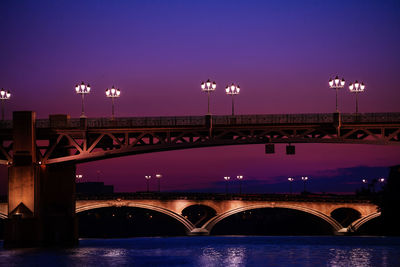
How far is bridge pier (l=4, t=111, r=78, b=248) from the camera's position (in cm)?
7675

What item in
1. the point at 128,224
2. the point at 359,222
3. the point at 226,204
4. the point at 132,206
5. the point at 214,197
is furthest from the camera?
the point at 128,224

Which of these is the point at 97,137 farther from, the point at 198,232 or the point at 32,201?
the point at 198,232

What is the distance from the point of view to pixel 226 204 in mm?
121188

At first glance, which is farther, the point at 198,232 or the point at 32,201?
→ the point at 198,232

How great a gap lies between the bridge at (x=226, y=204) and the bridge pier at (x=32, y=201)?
1405 inches

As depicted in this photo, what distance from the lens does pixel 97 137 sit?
8144 centimetres

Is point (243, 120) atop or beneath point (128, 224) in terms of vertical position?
atop

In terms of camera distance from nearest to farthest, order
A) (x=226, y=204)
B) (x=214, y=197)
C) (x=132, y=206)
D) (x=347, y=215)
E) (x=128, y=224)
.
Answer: (x=132, y=206)
(x=226, y=204)
(x=214, y=197)
(x=347, y=215)
(x=128, y=224)

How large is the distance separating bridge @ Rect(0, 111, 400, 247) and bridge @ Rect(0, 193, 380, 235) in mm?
37006

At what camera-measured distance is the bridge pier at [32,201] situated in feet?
252

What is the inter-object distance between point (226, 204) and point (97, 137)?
42877 millimetres

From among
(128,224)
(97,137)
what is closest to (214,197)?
(97,137)

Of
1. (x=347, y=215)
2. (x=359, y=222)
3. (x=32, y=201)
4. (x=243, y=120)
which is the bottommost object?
(x=359, y=222)

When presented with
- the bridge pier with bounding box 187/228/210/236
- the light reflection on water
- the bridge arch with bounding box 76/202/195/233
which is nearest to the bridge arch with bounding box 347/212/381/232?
the bridge pier with bounding box 187/228/210/236
